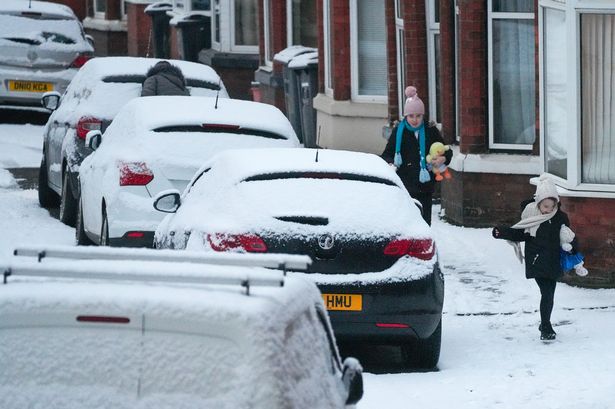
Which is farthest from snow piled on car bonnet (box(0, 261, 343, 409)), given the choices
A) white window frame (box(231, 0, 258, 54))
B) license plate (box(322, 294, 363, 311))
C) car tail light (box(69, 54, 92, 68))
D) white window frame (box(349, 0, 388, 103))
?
white window frame (box(231, 0, 258, 54))

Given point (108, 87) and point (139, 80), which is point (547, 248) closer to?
point (108, 87)

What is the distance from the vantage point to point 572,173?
13391 millimetres

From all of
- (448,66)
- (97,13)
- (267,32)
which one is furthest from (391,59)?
(97,13)

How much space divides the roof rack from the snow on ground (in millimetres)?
15698

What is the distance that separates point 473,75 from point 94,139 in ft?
13.4

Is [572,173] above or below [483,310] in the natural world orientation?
above

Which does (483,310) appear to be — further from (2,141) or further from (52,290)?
(2,141)

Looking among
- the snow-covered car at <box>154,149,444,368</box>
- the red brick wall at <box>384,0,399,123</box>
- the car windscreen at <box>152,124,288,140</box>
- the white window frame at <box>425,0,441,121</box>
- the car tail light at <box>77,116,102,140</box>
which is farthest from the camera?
the red brick wall at <box>384,0,399,123</box>

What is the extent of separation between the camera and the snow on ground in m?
21.8

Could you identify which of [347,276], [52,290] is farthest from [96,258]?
[347,276]

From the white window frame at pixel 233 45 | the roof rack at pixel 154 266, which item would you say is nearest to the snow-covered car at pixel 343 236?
the roof rack at pixel 154 266

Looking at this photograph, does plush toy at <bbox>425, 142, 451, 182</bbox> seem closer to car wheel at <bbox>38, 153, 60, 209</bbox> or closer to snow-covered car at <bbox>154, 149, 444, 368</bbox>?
snow-covered car at <bbox>154, 149, 444, 368</bbox>

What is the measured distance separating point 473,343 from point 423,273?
1.54 meters

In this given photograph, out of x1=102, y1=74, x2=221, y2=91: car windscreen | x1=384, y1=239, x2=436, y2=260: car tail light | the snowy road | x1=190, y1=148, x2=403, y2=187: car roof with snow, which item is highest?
x1=102, y1=74, x2=221, y2=91: car windscreen
